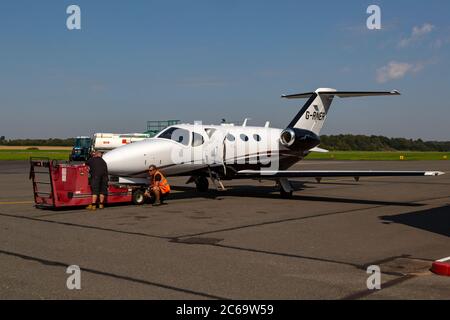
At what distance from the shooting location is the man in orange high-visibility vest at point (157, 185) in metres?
15.5

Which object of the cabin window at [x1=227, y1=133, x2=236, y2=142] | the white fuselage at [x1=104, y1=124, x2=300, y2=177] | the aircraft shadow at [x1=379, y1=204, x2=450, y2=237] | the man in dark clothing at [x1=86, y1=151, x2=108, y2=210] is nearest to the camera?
the aircraft shadow at [x1=379, y1=204, x2=450, y2=237]

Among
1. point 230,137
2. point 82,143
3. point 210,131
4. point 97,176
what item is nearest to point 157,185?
point 97,176

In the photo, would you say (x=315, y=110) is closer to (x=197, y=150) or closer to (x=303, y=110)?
(x=303, y=110)

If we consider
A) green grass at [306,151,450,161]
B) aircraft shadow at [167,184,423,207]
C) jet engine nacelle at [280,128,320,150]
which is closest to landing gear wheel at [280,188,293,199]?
aircraft shadow at [167,184,423,207]

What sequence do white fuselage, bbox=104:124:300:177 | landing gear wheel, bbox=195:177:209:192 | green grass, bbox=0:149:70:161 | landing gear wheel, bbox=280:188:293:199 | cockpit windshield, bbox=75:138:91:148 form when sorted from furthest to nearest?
1. green grass, bbox=0:149:70:161
2. cockpit windshield, bbox=75:138:91:148
3. landing gear wheel, bbox=195:177:209:192
4. landing gear wheel, bbox=280:188:293:199
5. white fuselage, bbox=104:124:300:177

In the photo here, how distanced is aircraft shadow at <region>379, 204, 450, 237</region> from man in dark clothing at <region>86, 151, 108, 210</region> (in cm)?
729

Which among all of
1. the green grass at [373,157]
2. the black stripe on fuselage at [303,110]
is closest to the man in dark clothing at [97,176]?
the black stripe on fuselage at [303,110]

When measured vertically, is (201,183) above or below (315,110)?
below

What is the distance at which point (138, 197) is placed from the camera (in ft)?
51.7

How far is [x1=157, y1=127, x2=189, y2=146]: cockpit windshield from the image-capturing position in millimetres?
17062

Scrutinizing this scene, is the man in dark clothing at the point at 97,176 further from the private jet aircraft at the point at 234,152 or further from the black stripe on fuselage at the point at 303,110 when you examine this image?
the black stripe on fuselage at the point at 303,110

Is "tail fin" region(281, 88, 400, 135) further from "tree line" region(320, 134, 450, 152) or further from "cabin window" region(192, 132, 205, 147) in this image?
"tree line" region(320, 134, 450, 152)

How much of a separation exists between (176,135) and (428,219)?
801 cm

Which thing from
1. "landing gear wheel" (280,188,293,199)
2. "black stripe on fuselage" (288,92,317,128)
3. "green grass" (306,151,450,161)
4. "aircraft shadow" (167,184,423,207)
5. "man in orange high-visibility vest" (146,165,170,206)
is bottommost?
"green grass" (306,151,450,161)
